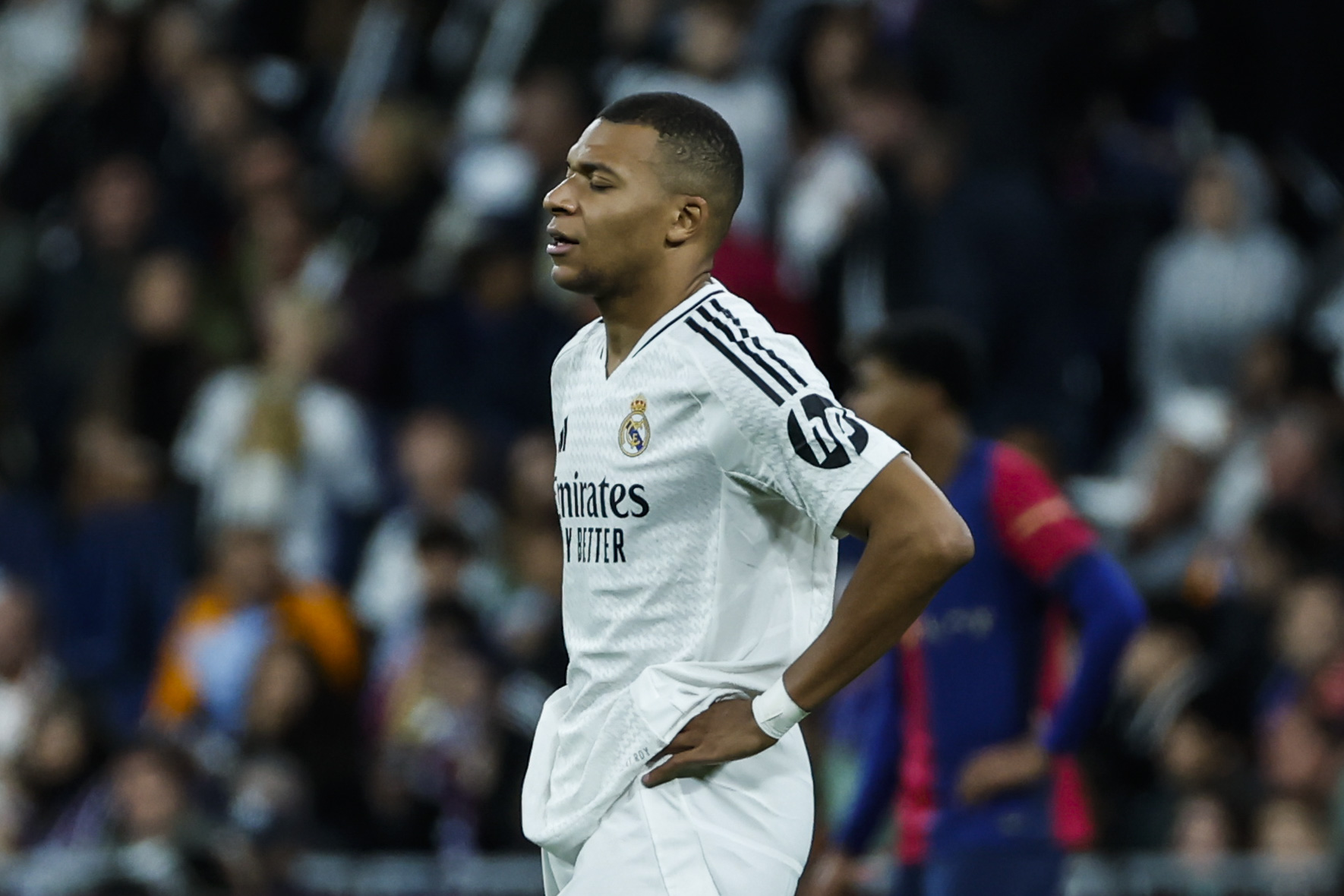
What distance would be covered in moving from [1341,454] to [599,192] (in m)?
5.92

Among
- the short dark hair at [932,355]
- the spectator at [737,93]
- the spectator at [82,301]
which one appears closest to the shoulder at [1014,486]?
the short dark hair at [932,355]

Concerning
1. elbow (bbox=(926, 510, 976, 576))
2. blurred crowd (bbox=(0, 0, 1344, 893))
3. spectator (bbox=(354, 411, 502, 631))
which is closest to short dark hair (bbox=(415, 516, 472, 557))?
blurred crowd (bbox=(0, 0, 1344, 893))

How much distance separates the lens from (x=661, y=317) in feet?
12.1

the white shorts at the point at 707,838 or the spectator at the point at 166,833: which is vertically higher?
the white shorts at the point at 707,838

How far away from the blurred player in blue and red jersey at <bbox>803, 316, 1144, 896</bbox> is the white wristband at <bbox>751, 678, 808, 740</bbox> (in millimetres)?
1837

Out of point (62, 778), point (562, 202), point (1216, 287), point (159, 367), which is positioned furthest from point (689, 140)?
point (159, 367)

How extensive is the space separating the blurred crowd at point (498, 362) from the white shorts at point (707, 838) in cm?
423

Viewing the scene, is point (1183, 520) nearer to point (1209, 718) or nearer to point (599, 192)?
point (1209, 718)

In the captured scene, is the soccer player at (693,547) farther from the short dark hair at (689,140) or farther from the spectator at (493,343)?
the spectator at (493,343)

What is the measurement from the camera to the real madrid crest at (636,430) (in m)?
3.59

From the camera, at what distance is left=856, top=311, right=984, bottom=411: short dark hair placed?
556 centimetres

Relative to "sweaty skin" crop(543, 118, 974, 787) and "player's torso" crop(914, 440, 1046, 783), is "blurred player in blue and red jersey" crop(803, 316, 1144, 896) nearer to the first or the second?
"player's torso" crop(914, 440, 1046, 783)

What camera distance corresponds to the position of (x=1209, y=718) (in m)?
7.98

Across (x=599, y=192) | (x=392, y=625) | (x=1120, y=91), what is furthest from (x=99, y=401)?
(x=599, y=192)
